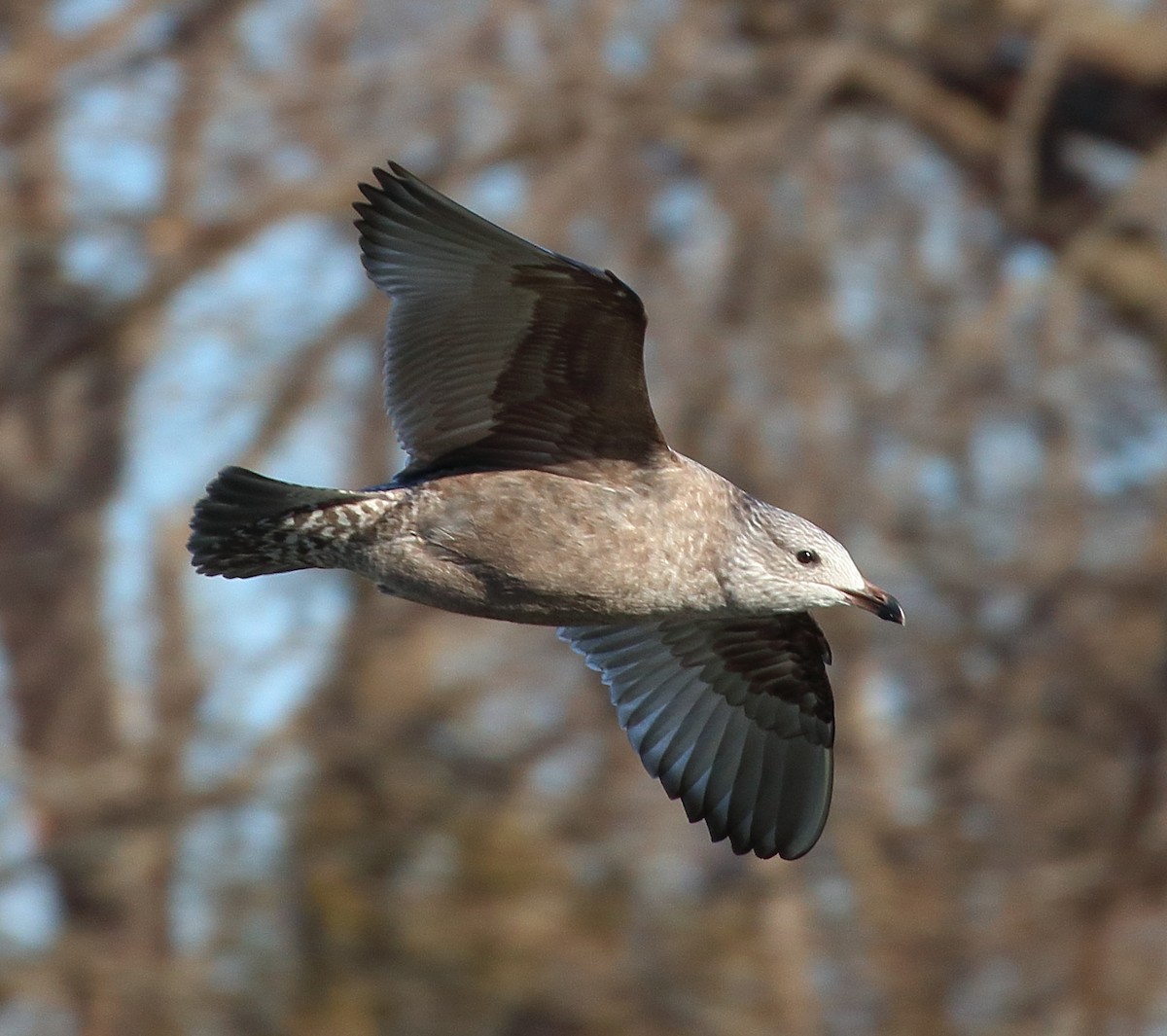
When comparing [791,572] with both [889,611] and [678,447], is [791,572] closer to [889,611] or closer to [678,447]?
[889,611]


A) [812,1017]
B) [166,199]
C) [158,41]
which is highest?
[158,41]

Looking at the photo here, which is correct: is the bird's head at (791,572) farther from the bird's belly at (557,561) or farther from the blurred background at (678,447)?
the blurred background at (678,447)

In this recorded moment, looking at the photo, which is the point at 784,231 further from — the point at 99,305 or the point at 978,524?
the point at 99,305

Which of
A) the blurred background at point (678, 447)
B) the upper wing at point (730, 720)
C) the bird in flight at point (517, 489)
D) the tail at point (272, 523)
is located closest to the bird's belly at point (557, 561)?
the bird in flight at point (517, 489)

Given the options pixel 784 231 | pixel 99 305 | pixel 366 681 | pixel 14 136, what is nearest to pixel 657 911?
pixel 366 681

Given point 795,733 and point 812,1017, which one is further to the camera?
point 812,1017

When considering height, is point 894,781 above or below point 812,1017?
above

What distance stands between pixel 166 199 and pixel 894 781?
319cm

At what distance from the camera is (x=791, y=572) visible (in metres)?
3.82

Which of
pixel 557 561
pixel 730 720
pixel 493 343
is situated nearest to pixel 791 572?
pixel 557 561

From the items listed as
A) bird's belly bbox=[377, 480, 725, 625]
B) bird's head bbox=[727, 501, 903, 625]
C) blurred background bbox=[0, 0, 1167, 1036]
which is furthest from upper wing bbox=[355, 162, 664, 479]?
blurred background bbox=[0, 0, 1167, 1036]

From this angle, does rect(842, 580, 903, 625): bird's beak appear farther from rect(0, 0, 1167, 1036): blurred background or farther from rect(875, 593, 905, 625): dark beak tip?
rect(0, 0, 1167, 1036): blurred background

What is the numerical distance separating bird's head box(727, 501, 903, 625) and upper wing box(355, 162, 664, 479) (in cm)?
26

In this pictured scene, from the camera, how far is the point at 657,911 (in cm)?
637
